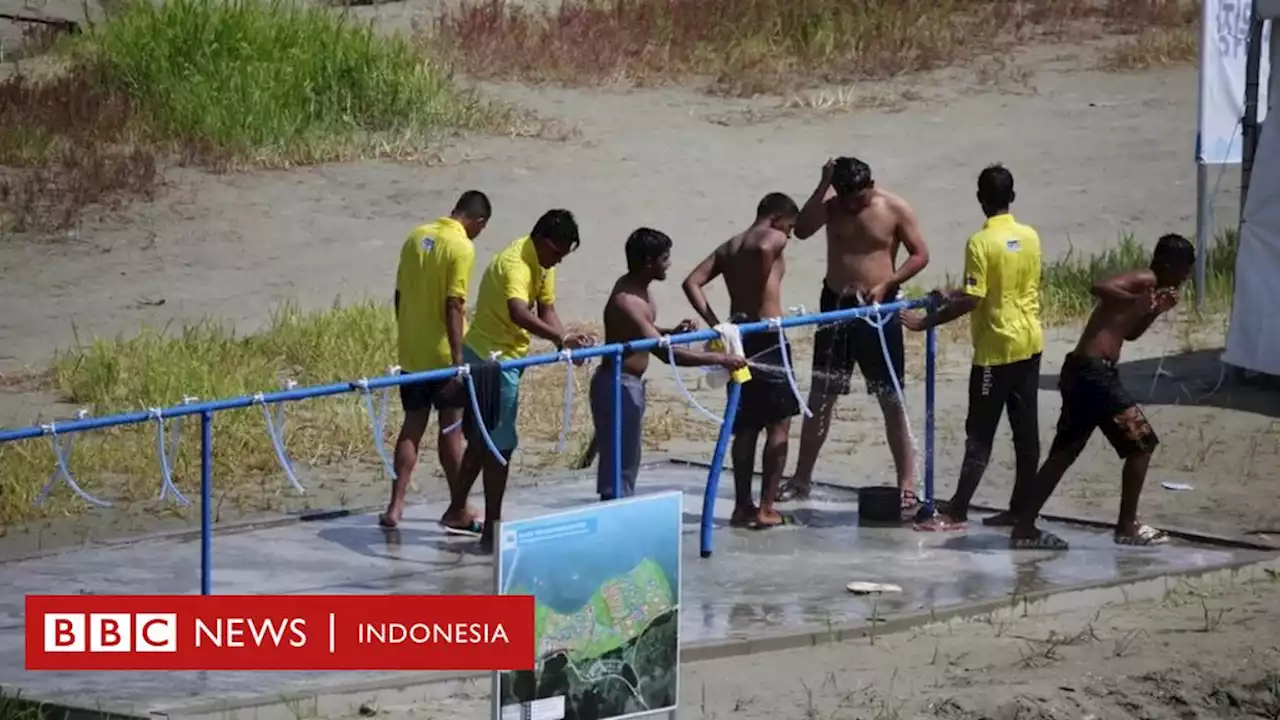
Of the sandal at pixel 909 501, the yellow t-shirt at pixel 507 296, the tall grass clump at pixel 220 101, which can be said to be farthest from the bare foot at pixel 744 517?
the tall grass clump at pixel 220 101

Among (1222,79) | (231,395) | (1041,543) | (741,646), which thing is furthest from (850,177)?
(1222,79)

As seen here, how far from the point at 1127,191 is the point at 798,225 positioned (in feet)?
→ 30.4

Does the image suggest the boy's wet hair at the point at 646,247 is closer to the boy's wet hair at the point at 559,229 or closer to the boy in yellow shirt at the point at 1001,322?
the boy's wet hair at the point at 559,229

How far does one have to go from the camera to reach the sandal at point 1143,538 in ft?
36.6

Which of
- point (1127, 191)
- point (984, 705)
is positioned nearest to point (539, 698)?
point (984, 705)

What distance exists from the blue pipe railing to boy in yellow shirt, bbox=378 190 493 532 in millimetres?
568

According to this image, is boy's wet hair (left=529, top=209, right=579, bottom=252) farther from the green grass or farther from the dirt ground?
the green grass

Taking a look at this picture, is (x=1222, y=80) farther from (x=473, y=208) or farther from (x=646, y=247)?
(x=473, y=208)

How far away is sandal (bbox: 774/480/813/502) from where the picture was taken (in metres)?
12.2

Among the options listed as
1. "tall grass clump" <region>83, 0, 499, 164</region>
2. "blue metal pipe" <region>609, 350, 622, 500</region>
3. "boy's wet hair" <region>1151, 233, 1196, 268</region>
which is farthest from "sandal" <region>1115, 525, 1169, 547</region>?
"tall grass clump" <region>83, 0, 499, 164</region>

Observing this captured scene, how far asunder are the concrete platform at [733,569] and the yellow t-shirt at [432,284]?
882 mm

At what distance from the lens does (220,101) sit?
21.4 metres

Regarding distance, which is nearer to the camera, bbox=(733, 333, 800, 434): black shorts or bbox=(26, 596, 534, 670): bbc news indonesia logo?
bbox=(26, 596, 534, 670): bbc news indonesia logo

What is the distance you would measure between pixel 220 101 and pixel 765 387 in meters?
11.2
